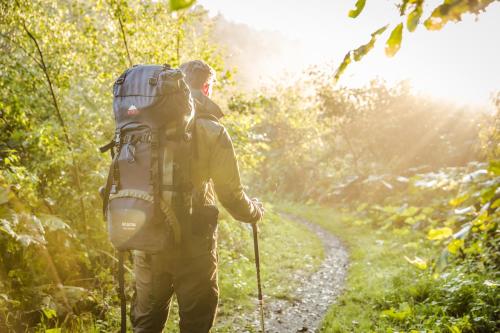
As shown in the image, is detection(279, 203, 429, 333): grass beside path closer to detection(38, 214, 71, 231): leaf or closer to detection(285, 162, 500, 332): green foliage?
detection(285, 162, 500, 332): green foliage

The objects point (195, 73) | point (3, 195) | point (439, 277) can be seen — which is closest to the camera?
point (195, 73)

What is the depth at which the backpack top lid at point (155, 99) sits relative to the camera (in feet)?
9.21

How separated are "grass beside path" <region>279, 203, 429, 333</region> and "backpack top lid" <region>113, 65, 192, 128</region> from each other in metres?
3.94

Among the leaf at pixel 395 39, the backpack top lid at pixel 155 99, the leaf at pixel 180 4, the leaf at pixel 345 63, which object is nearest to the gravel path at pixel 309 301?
the backpack top lid at pixel 155 99

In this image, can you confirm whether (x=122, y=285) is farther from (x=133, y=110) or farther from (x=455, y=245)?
(x=455, y=245)

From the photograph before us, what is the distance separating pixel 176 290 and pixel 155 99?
1569mm

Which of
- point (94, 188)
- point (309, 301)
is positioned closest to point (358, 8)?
point (94, 188)

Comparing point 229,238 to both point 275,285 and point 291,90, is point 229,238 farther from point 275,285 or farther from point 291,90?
point 291,90

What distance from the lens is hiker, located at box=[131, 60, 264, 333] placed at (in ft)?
9.96

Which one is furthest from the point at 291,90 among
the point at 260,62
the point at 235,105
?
the point at 260,62

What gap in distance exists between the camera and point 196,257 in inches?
121

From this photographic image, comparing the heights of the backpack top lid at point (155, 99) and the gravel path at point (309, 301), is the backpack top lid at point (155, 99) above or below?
above

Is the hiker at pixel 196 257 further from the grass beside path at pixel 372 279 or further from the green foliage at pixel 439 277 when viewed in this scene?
the grass beside path at pixel 372 279

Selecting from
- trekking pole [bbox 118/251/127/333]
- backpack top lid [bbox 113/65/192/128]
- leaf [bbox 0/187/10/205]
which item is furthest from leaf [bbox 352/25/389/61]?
leaf [bbox 0/187/10/205]
